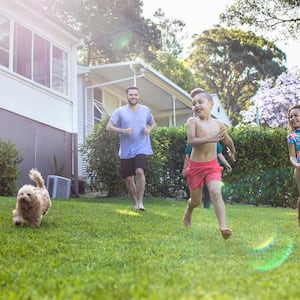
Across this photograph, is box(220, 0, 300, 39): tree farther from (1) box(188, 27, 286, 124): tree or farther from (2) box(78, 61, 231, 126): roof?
→ (1) box(188, 27, 286, 124): tree

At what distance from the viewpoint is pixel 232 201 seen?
11.9 m

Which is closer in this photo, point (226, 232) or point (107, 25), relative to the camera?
point (226, 232)

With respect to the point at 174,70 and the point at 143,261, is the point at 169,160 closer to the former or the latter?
the point at 143,261

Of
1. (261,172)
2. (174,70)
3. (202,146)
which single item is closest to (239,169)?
(261,172)

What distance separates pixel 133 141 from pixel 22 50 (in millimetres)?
6361

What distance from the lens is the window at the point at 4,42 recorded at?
11453 millimetres

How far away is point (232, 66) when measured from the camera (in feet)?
132

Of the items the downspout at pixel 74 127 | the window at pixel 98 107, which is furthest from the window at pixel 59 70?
the window at pixel 98 107

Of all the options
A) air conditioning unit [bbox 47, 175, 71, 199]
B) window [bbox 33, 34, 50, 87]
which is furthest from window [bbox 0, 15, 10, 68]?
air conditioning unit [bbox 47, 175, 71, 199]

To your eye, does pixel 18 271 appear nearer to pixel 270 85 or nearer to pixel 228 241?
pixel 228 241

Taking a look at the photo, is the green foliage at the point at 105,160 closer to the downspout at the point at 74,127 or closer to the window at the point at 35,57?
the downspout at the point at 74,127

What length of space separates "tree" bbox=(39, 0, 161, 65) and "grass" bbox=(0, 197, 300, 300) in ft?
97.7

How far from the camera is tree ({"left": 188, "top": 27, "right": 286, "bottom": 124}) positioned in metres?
39.8

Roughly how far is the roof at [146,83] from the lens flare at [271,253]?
11658 mm
